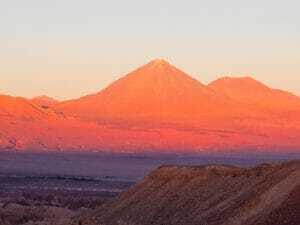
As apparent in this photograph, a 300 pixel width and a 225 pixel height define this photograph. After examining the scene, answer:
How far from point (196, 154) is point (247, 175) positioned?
10918 centimetres

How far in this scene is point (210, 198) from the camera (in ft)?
143

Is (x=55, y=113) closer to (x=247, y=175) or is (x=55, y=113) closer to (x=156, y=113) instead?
(x=156, y=113)

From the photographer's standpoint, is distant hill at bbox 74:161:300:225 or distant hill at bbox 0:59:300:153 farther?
distant hill at bbox 0:59:300:153

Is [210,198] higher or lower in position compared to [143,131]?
lower

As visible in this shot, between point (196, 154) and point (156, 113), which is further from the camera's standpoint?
point (156, 113)

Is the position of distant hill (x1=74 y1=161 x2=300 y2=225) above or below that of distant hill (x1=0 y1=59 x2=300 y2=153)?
below

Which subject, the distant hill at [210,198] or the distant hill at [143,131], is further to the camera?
the distant hill at [143,131]

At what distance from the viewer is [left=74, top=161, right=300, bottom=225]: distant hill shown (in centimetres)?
3434

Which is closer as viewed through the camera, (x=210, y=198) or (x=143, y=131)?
(x=210, y=198)

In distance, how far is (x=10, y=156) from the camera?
13962 centimetres

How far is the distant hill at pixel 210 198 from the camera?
34.3m

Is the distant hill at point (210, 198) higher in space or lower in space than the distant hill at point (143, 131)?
lower

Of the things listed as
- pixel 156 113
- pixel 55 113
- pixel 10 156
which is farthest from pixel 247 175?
pixel 156 113

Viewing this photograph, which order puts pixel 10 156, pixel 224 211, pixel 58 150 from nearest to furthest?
pixel 224 211
pixel 10 156
pixel 58 150
